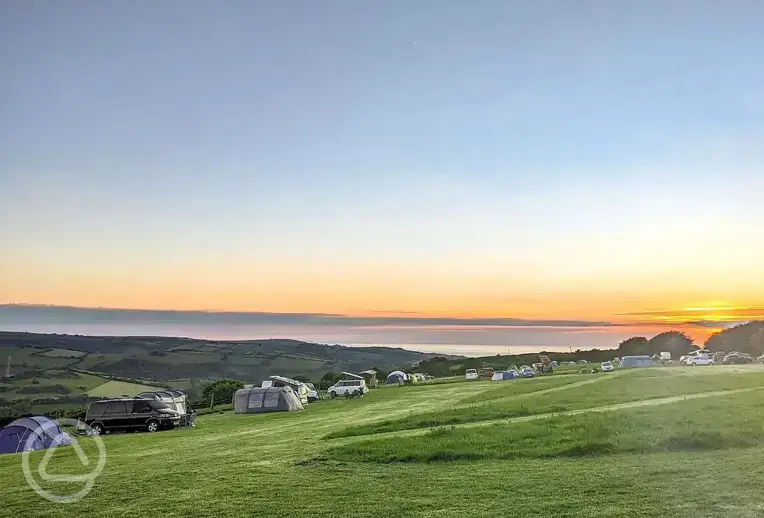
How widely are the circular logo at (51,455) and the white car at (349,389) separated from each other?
2539cm

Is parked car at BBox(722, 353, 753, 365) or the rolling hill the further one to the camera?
the rolling hill

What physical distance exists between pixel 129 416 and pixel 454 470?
85.7 ft

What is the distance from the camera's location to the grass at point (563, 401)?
1065 inches

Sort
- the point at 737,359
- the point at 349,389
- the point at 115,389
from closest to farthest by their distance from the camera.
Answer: the point at 349,389 → the point at 737,359 → the point at 115,389

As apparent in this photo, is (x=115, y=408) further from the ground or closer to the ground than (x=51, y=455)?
further from the ground

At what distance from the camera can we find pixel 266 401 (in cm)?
4759

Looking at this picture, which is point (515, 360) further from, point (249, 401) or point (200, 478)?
point (200, 478)

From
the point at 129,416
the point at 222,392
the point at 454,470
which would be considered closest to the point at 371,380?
the point at 222,392

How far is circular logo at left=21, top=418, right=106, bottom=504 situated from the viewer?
15820mm

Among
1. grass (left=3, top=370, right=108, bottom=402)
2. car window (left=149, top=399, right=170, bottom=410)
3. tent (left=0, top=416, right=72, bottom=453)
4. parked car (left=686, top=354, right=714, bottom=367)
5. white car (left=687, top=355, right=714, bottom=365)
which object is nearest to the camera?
tent (left=0, top=416, right=72, bottom=453)

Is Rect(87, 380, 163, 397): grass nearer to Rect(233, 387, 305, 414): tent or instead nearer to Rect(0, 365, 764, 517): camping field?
Rect(233, 387, 305, 414): tent

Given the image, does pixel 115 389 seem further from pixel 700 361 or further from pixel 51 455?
pixel 700 361

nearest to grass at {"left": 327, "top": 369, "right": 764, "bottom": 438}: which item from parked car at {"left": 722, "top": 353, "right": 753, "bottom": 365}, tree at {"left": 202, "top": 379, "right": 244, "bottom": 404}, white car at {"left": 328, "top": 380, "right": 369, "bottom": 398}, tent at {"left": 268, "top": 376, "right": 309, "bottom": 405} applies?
tent at {"left": 268, "top": 376, "right": 309, "bottom": 405}

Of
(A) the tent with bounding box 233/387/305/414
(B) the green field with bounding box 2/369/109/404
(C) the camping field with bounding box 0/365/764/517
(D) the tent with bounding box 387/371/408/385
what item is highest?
(C) the camping field with bounding box 0/365/764/517
